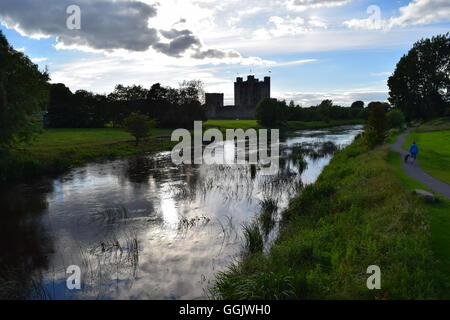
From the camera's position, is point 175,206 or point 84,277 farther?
point 175,206

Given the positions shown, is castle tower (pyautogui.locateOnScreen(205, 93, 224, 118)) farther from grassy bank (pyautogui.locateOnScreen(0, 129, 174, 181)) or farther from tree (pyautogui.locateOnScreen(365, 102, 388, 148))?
tree (pyautogui.locateOnScreen(365, 102, 388, 148))

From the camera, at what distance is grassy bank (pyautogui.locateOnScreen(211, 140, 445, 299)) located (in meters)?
8.17

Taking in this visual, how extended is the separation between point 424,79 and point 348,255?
9721 cm

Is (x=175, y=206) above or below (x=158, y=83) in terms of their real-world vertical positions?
below

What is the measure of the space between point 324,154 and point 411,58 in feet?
223

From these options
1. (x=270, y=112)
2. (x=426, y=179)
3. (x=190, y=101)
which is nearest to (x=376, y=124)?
(x=426, y=179)

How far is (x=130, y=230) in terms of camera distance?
1533cm

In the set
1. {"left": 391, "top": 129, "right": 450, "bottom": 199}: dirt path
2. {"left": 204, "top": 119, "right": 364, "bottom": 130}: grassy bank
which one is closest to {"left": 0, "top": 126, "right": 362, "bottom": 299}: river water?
→ {"left": 391, "top": 129, "right": 450, "bottom": 199}: dirt path

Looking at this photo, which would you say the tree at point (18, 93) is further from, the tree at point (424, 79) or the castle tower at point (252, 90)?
the castle tower at point (252, 90)

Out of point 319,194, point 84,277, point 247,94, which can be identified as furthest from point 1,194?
point 247,94

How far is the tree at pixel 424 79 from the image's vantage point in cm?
8812
